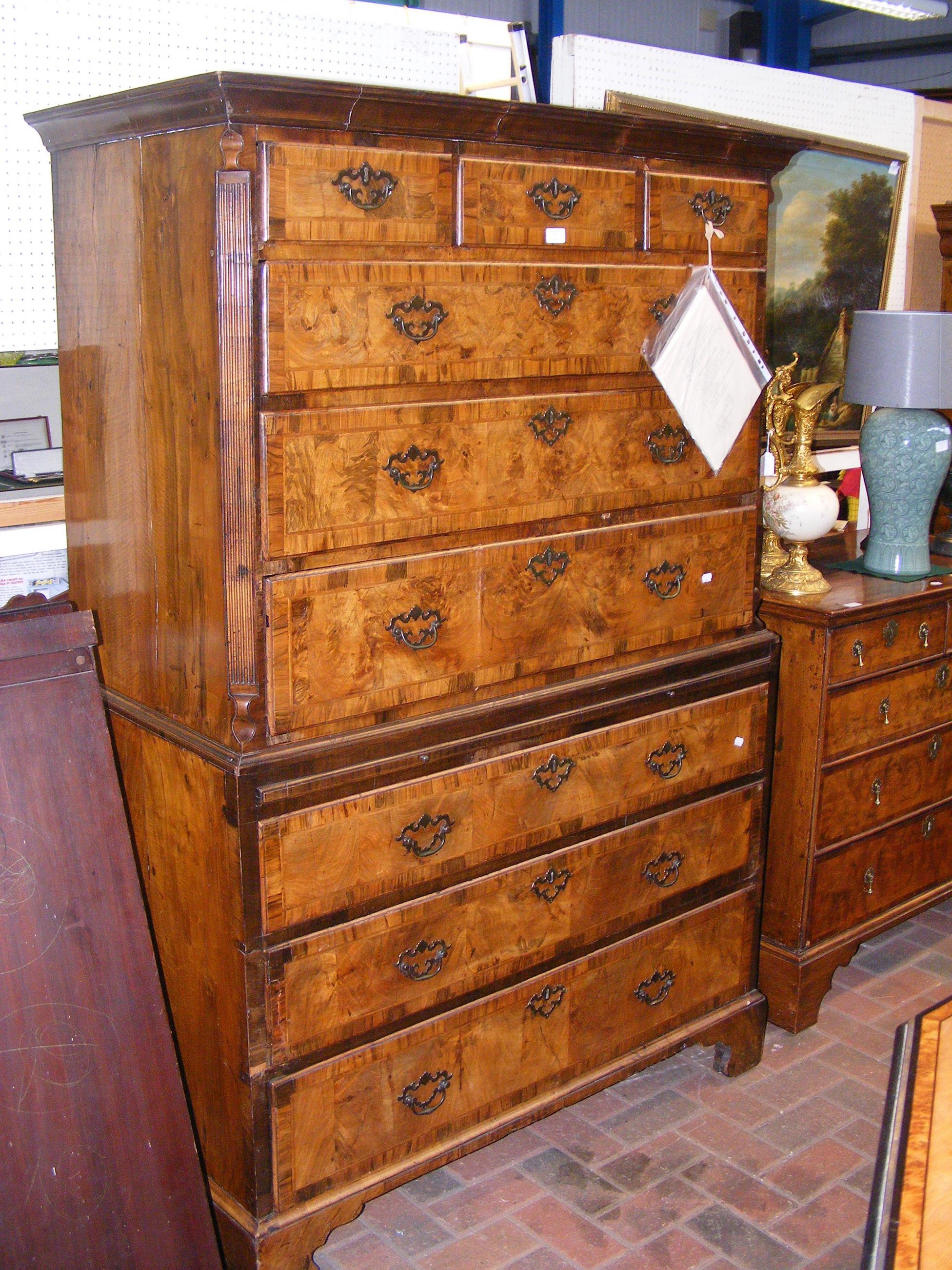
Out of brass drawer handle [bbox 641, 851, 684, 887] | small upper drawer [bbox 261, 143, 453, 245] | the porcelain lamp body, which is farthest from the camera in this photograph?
the porcelain lamp body

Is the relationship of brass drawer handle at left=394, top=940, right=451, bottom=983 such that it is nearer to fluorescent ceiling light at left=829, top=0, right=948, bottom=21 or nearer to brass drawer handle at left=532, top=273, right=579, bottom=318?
brass drawer handle at left=532, top=273, right=579, bottom=318

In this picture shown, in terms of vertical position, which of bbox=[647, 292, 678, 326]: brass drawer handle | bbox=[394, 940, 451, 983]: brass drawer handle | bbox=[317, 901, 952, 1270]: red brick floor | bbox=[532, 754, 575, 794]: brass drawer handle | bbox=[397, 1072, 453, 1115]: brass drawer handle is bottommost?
bbox=[317, 901, 952, 1270]: red brick floor

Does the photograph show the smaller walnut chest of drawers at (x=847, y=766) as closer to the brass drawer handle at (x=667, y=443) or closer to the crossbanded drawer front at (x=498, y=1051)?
the crossbanded drawer front at (x=498, y=1051)

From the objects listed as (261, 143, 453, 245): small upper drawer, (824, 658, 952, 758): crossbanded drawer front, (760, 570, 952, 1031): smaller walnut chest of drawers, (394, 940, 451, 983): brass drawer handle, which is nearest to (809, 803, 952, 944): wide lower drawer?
(760, 570, 952, 1031): smaller walnut chest of drawers

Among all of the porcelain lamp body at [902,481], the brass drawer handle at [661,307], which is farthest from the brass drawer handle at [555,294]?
the porcelain lamp body at [902,481]

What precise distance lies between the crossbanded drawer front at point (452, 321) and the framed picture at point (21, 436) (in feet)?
3.28

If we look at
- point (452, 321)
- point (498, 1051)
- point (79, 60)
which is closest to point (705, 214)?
point (452, 321)

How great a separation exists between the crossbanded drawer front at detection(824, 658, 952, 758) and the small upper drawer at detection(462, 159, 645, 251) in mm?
1401

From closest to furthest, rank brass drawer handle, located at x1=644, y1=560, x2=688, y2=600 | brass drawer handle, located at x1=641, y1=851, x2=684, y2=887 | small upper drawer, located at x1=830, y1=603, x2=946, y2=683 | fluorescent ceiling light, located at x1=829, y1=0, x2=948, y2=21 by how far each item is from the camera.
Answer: brass drawer handle, located at x1=644, y1=560, x2=688, y2=600 → brass drawer handle, located at x1=641, y1=851, x2=684, y2=887 → small upper drawer, located at x1=830, y1=603, x2=946, y2=683 → fluorescent ceiling light, located at x1=829, y1=0, x2=948, y2=21

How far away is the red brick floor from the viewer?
259cm

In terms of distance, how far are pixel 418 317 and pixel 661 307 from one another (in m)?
0.63

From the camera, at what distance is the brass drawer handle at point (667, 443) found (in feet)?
8.61

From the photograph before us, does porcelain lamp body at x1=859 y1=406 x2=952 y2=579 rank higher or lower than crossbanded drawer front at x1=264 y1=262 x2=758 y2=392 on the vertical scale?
lower

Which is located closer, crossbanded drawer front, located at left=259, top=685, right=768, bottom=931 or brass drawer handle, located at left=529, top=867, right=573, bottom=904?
crossbanded drawer front, located at left=259, top=685, right=768, bottom=931
